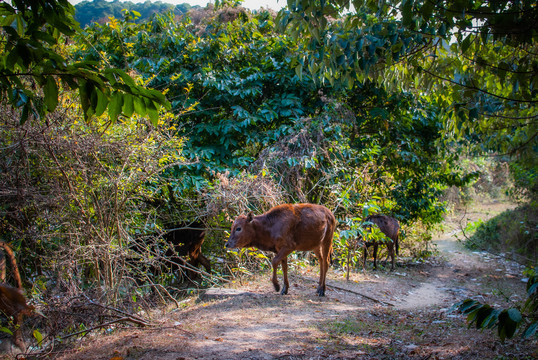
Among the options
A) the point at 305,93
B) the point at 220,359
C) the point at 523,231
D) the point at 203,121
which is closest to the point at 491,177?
the point at 523,231

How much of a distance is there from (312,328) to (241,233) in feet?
6.88

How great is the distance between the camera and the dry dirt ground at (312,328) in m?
4.17

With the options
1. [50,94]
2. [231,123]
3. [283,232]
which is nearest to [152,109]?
[50,94]

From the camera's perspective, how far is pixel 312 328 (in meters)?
5.16

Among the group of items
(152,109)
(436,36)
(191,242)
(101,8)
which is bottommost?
(191,242)

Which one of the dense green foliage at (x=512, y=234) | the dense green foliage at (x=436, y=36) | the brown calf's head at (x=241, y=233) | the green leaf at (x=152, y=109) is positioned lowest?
the dense green foliage at (x=512, y=234)

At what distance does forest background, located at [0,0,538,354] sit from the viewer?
4.21 meters

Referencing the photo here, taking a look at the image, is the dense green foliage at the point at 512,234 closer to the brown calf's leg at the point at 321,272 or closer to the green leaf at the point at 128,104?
the brown calf's leg at the point at 321,272

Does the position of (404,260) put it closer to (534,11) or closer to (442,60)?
(442,60)

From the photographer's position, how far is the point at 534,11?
4.06m

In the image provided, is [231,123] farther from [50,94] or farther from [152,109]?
[50,94]

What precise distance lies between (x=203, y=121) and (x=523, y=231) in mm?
10711

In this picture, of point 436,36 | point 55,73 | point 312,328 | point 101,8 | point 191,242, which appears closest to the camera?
point 55,73

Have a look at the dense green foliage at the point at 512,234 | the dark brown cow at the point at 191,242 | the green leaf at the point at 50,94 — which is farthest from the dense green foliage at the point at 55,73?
the dense green foliage at the point at 512,234
